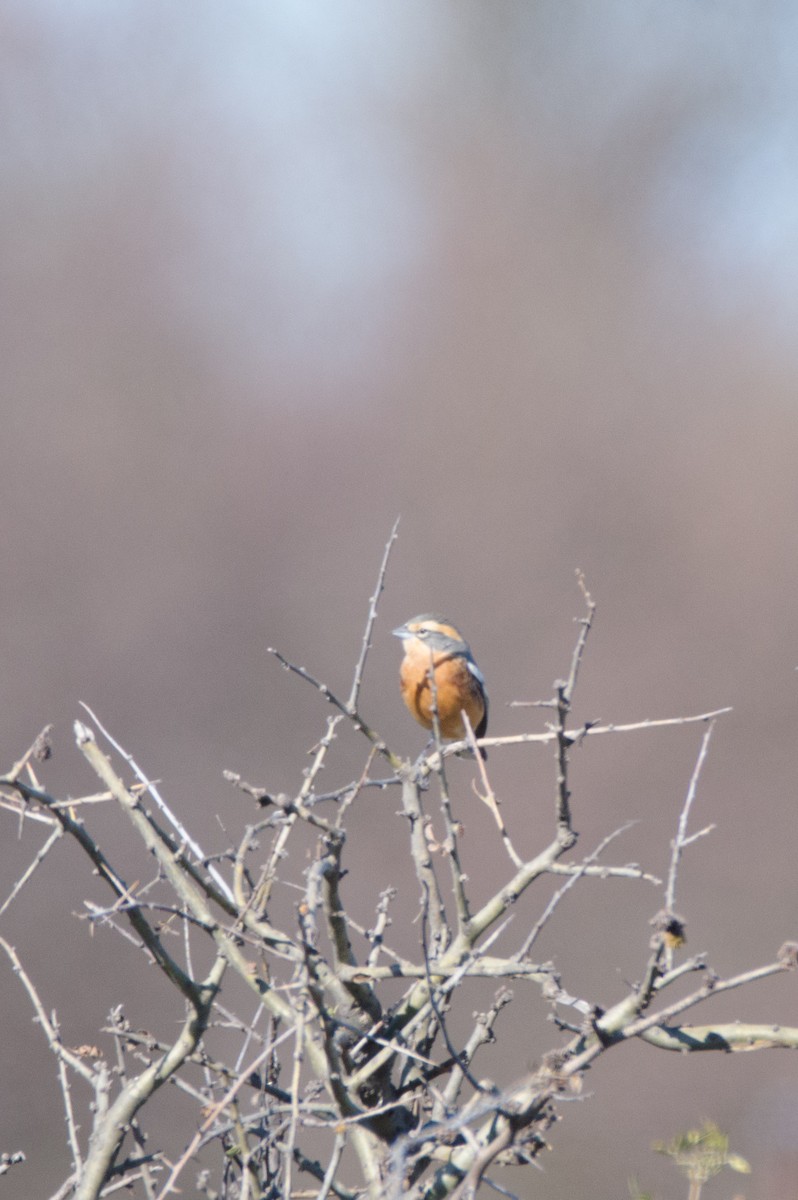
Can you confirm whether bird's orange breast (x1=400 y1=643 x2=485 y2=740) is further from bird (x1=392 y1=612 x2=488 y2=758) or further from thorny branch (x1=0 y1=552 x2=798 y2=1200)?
thorny branch (x1=0 y1=552 x2=798 y2=1200)

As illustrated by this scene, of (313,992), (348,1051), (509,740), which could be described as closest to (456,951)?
(348,1051)

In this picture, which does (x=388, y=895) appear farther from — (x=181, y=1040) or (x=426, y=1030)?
(x=181, y=1040)

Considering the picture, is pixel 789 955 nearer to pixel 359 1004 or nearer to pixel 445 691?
pixel 359 1004

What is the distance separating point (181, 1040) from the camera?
1.63 meters

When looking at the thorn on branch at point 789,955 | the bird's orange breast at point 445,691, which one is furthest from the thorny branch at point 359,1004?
the bird's orange breast at point 445,691

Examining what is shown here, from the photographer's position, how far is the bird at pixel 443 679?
361 cm

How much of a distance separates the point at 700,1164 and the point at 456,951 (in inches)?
18.2

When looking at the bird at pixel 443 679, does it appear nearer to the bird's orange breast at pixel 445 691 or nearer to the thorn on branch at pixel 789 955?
the bird's orange breast at pixel 445 691

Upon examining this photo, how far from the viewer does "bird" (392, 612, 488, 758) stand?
11.8ft

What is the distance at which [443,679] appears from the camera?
142 inches

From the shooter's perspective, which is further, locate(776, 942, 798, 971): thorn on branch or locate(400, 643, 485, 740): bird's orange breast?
locate(400, 643, 485, 740): bird's orange breast

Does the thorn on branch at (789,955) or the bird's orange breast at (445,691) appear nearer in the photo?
the thorn on branch at (789,955)

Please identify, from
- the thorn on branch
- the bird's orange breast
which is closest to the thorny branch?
the thorn on branch

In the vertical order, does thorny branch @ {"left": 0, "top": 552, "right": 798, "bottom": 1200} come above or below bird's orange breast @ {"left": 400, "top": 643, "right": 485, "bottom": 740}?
below
